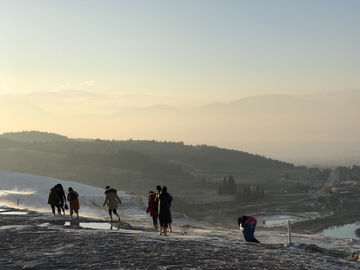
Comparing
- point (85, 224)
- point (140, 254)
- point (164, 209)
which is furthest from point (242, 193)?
point (140, 254)

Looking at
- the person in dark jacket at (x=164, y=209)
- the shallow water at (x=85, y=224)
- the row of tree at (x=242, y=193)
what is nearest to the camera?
the person in dark jacket at (x=164, y=209)

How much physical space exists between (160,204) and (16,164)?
182 m

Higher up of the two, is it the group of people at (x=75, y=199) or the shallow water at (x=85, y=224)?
the group of people at (x=75, y=199)

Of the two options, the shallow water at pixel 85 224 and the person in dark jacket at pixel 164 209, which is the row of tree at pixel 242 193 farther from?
the person in dark jacket at pixel 164 209

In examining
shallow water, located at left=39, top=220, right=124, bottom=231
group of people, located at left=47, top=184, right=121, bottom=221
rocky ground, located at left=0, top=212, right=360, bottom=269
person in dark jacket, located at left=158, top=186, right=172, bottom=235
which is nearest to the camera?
rocky ground, located at left=0, top=212, right=360, bottom=269

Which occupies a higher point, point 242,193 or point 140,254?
point 140,254

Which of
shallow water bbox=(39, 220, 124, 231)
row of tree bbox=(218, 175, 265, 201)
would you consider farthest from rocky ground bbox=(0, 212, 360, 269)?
Answer: row of tree bbox=(218, 175, 265, 201)

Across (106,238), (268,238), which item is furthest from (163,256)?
(268,238)

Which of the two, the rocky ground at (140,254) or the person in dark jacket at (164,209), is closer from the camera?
the rocky ground at (140,254)

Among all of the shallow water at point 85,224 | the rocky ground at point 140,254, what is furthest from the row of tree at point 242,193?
the rocky ground at point 140,254

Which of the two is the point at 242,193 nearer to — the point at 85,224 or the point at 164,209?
the point at 85,224

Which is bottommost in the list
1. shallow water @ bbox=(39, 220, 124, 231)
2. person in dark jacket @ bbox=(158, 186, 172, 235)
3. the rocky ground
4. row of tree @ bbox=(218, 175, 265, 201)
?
row of tree @ bbox=(218, 175, 265, 201)

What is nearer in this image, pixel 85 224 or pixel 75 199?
pixel 85 224

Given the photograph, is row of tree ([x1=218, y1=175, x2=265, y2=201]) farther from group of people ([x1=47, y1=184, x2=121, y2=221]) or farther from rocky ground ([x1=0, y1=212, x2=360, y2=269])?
rocky ground ([x1=0, y1=212, x2=360, y2=269])
